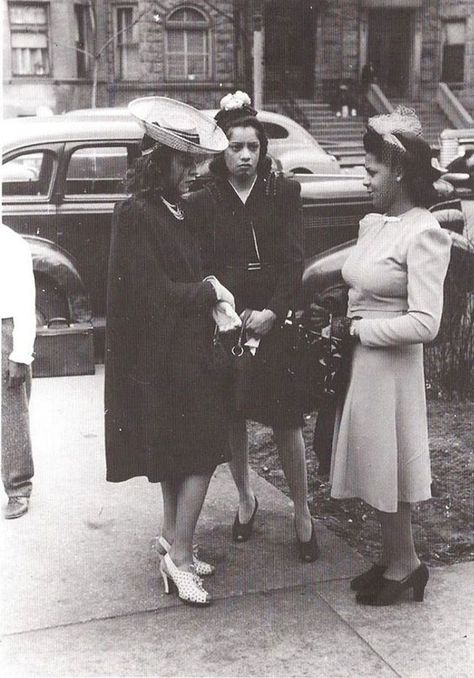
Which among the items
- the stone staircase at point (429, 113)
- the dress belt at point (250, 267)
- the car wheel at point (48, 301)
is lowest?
the car wheel at point (48, 301)

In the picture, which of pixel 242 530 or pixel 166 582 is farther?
pixel 242 530

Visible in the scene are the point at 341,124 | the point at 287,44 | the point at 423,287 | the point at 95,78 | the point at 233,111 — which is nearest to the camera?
the point at 423,287

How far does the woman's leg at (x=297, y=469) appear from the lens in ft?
11.3

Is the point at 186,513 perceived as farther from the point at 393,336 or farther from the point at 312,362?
the point at 393,336

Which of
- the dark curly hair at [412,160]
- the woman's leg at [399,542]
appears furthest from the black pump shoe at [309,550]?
the dark curly hair at [412,160]

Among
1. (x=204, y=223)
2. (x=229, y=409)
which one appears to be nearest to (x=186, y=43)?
(x=204, y=223)

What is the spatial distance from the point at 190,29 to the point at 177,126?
1.63 metres

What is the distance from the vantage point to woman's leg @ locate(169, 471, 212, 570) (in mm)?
3078

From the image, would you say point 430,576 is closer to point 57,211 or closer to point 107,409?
point 107,409

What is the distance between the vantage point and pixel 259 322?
3.31 metres

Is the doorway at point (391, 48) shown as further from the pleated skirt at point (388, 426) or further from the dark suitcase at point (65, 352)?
the dark suitcase at point (65, 352)

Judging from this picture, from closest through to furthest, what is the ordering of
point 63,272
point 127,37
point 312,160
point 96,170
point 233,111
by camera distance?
1. point 233,111
2. point 127,37
3. point 63,272
4. point 96,170
5. point 312,160

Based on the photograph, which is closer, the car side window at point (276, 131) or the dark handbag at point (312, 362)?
the dark handbag at point (312, 362)

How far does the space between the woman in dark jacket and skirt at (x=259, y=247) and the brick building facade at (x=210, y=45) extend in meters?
1.15
